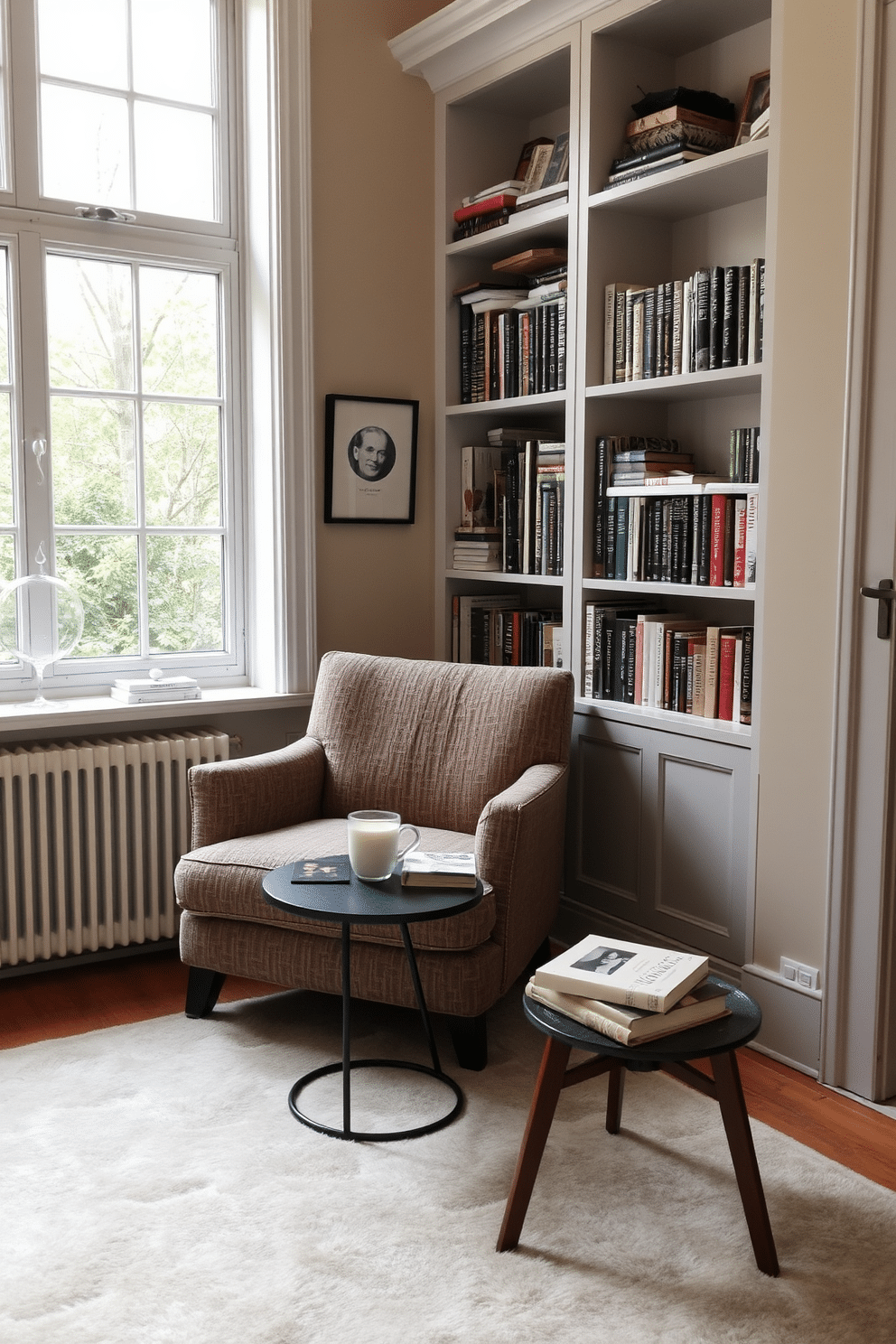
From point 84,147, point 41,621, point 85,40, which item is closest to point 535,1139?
point 41,621

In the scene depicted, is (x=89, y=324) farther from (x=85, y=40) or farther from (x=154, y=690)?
(x=154, y=690)

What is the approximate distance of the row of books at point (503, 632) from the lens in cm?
343

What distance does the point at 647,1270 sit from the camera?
1.86m

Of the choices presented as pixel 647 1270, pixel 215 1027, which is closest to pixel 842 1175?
pixel 647 1270

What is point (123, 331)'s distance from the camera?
11.0ft

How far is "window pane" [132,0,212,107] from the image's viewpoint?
3.32 meters

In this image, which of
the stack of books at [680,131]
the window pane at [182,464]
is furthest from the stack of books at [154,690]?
the stack of books at [680,131]

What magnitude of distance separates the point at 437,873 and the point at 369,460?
1.73 meters

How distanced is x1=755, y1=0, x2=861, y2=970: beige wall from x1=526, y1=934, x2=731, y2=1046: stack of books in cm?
74

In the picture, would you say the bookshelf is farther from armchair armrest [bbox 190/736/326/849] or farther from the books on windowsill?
the books on windowsill

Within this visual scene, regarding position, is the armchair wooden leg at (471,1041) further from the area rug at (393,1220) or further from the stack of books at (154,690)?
the stack of books at (154,690)

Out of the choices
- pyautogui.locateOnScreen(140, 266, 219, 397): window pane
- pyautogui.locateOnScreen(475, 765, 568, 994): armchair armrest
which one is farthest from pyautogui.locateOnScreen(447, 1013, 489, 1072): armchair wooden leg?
pyautogui.locateOnScreen(140, 266, 219, 397): window pane

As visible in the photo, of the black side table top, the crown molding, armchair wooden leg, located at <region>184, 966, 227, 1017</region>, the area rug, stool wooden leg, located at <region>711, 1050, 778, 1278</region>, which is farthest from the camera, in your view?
the crown molding

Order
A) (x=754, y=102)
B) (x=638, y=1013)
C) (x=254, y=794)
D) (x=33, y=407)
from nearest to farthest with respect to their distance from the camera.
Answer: (x=638, y=1013) < (x=754, y=102) < (x=254, y=794) < (x=33, y=407)
